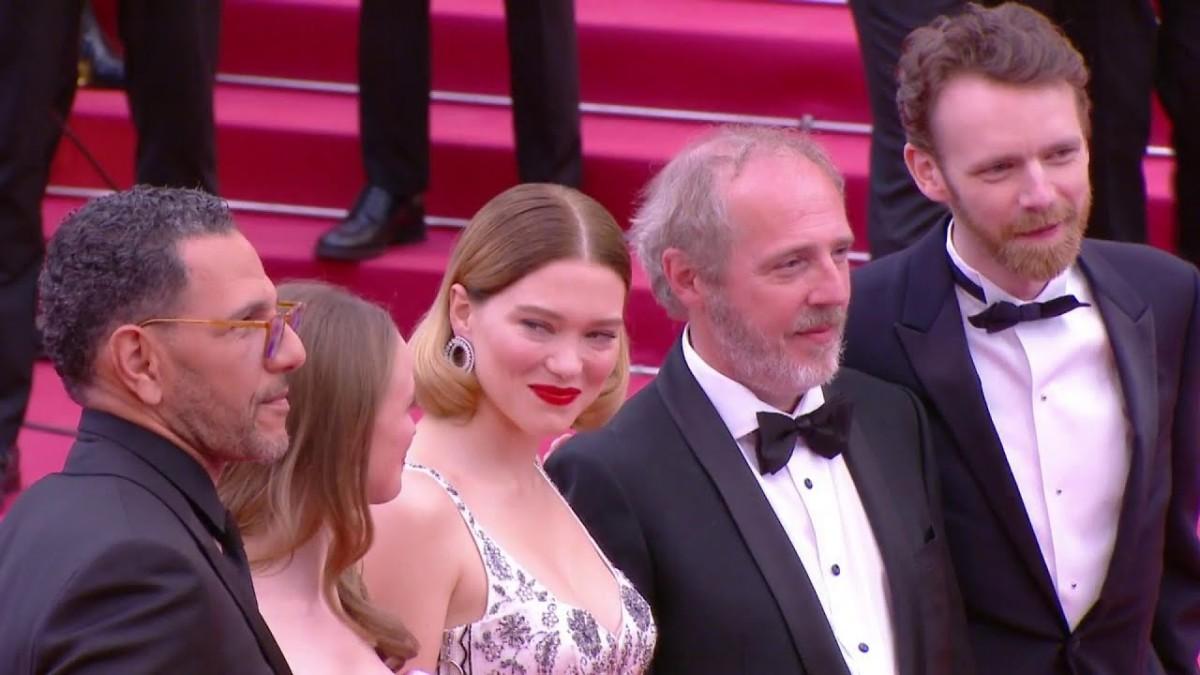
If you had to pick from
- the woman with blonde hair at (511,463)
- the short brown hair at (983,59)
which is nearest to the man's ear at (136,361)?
the woman with blonde hair at (511,463)

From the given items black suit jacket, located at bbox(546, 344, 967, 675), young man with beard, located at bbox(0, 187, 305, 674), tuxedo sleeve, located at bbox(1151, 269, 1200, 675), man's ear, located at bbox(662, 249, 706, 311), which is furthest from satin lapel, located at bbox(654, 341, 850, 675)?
young man with beard, located at bbox(0, 187, 305, 674)

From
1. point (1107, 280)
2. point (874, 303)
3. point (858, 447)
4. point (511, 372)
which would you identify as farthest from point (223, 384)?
point (1107, 280)

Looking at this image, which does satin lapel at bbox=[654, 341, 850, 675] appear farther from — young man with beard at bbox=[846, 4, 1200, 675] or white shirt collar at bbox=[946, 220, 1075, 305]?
white shirt collar at bbox=[946, 220, 1075, 305]

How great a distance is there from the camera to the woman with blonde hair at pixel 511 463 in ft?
9.39

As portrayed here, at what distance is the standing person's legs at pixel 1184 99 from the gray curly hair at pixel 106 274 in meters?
3.42

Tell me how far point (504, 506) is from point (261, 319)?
2.59 ft

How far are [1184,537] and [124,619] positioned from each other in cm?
199

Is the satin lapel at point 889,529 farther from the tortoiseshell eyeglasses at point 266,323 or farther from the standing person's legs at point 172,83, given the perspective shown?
the standing person's legs at point 172,83

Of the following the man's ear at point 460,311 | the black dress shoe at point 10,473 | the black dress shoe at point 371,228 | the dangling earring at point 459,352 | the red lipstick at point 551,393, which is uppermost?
the man's ear at point 460,311

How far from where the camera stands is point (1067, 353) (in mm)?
3305

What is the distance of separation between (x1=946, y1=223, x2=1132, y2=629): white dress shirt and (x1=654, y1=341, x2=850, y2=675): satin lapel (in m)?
0.46

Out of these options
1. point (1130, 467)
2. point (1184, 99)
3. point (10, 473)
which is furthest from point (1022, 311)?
point (10, 473)

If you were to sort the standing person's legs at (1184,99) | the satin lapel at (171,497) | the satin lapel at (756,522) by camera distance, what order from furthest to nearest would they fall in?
the standing person's legs at (1184,99), the satin lapel at (756,522), the satin lapel at (171,497)

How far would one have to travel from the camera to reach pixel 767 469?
309 centimetres
